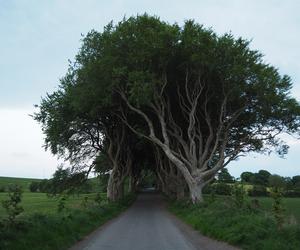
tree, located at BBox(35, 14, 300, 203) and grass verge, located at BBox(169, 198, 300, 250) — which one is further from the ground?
tree, located at BBox(35, 14, 300, 203)

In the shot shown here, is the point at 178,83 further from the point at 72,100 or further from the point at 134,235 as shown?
the point at 134,235

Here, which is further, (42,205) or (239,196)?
(42,205)

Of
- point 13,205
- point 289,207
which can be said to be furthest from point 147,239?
point 289,207

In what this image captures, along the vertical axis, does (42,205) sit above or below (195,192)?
above

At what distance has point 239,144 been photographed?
137 ft

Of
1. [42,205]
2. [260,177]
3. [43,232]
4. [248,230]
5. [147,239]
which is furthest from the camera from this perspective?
[260,177]

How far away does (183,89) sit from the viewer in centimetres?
3934

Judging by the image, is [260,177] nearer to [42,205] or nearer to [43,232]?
[42,205]

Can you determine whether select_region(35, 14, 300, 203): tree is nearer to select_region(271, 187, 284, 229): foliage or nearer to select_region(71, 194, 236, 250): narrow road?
select_region(71, 194, 236, 250): narrow road

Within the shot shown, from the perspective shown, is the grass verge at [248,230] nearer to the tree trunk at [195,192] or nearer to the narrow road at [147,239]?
the narrow road at [147,239]

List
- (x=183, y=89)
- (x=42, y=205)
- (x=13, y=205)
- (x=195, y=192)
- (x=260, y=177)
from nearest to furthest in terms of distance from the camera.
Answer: (x=13, y=205)
(x=195, y=192)
(x=183, y=89)
(x=42, y=205)
(x=260, y=177)

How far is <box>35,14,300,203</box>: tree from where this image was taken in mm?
34156

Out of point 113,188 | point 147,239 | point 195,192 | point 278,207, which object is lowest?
point 147,239

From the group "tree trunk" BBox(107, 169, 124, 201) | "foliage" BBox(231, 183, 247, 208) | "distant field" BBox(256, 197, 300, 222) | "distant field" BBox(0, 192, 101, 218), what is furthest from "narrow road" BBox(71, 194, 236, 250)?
"tree trunk" BBox(107, 169, 124, 201)
